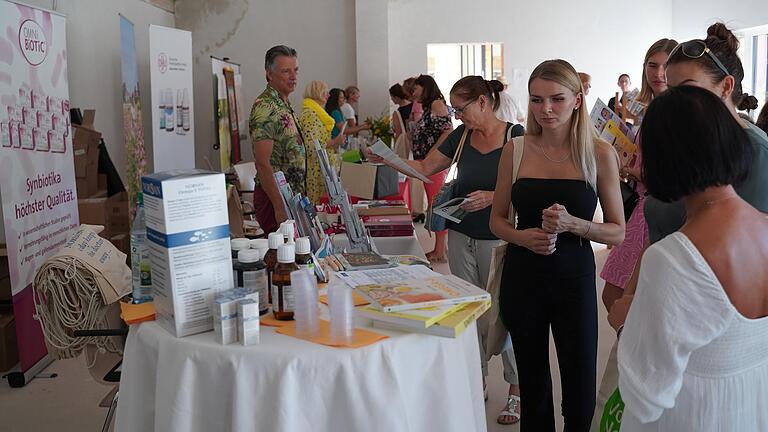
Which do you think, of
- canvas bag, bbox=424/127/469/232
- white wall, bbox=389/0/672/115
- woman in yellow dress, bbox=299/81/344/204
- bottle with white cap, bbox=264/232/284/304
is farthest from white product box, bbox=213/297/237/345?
white wall, bbox=389/0/672/115

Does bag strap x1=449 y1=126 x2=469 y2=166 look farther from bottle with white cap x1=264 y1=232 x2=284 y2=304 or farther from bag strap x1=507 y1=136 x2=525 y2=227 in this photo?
bottle with white cap x1=264 y1=232 x2=284 y2=304

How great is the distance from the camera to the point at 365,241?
8.77 ft

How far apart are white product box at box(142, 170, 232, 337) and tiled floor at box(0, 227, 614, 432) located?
5.78ft

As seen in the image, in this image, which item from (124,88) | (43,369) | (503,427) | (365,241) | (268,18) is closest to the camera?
(365,241)

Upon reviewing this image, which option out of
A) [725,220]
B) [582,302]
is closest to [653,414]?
[725,220]

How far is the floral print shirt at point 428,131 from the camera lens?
6.17 meters

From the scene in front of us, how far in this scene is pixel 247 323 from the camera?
1672mm

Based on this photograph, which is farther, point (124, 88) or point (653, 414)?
point (124, 88)

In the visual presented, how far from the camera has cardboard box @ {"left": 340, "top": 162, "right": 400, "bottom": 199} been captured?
4.67 meters

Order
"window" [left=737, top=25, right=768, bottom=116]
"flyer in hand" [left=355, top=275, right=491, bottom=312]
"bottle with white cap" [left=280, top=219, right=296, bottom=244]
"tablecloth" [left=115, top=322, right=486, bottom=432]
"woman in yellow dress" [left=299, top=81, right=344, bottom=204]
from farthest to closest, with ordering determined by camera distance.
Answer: "window" [left=737, top=25, right=768, bottom=116] < "woman in yellow dress" [left=299, top=81, right=344, bottom=204] < "bottle with white cap" [left=280, top=219, right=296, bottom=244] < "flyer in hand" [left=355, top=275, right=491, bottom=312] < "tablecloth" [left=115, top=322, right=486, bottom=432]

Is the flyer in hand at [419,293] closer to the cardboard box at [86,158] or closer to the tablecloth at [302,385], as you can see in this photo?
the tablecloth at [302,385]

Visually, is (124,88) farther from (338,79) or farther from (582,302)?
(582,302)

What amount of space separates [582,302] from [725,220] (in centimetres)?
100

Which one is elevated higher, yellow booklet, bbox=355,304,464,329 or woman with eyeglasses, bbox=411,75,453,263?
woman with eyeglasses, bbox=411,75,453,263
